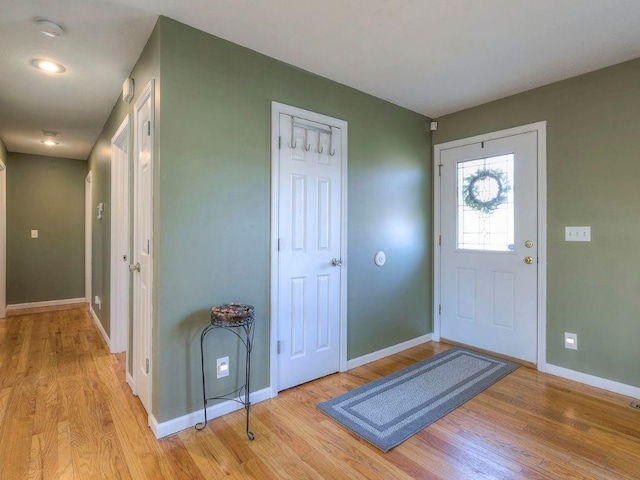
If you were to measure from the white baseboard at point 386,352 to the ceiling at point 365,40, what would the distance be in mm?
2345

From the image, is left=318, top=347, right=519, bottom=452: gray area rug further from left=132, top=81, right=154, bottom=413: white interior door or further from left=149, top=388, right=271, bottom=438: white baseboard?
left=132, top=81, right=154, bottom=413: white interior door

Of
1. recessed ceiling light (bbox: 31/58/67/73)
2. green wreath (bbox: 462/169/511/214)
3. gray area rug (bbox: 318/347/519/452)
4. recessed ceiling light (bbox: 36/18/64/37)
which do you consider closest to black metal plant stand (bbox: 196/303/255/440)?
gray area rug (bbox: 318/347/519/452)

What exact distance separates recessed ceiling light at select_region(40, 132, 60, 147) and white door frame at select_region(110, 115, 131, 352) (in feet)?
5.17

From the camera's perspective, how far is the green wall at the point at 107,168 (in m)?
2.05

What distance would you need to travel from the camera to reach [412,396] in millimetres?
2393

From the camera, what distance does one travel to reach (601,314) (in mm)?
2568

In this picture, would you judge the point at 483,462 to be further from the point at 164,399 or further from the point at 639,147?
the point at 639,147

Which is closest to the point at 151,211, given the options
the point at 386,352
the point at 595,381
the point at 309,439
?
the point at 309,439

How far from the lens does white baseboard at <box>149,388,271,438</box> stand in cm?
192

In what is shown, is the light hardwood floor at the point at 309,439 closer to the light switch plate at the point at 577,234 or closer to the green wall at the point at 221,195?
the green wall at the point at 221,195

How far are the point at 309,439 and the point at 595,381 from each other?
2.27 m

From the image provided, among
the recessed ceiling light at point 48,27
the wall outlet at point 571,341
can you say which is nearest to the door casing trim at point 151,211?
the recessed ceiling light at point 48,27

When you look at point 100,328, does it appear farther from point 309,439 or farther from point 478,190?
point 478,190

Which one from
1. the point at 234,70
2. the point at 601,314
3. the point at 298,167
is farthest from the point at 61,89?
the point at 601,314
